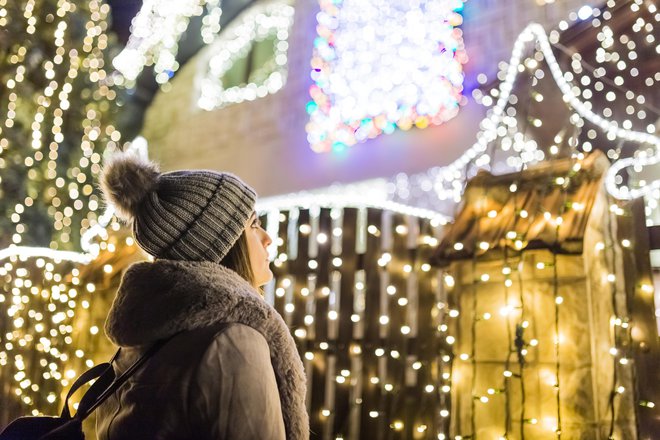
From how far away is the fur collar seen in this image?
1.88m

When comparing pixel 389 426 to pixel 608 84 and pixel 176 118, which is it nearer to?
pixel 608 84

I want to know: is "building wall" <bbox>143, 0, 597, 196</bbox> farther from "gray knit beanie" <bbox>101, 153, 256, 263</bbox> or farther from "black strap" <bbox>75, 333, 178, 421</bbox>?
"black strap" <bbox>75, 333, 178, 421</bbox>

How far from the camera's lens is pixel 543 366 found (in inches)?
132

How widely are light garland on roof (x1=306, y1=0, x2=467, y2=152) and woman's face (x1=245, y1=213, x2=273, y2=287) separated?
5190 millimetres

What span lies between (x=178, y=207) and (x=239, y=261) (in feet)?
1.04

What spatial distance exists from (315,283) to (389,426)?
135 centimetres

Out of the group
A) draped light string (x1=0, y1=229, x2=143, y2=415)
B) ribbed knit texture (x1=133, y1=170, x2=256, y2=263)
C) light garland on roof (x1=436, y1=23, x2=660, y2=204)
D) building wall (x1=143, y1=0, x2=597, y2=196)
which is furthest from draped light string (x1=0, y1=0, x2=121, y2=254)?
ribbed knit texture (x1=133, y1=170, x2=256, y2=263)

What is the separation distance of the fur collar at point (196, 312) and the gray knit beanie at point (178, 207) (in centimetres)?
14

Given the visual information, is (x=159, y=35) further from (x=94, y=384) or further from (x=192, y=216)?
(x=94, y=384)

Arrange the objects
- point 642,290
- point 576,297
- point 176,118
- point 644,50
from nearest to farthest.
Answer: point 576,297
point 642,290
point 644,50
point 176,118

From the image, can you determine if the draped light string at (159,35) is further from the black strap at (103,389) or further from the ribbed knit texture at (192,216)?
the black strap at (103,389)

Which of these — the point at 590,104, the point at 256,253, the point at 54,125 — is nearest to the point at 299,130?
the point at 54,125

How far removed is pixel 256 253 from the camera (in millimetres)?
2396

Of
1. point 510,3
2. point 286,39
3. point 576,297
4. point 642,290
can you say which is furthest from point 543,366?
point 286,39
